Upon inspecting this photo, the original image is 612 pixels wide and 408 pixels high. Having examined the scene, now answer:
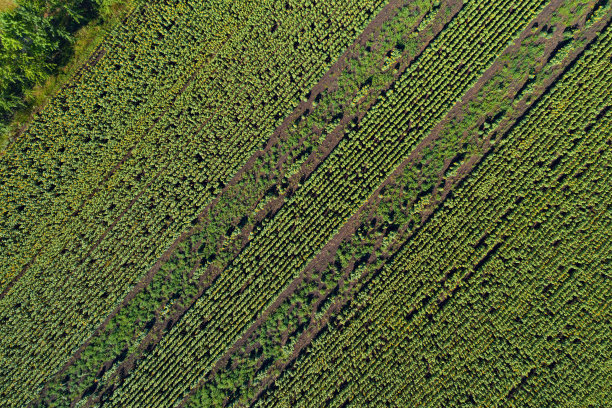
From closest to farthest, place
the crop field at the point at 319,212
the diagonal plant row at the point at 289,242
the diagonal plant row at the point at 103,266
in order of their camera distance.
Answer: the crop field at the point at 319,212 < the diagonal plant row at the point at 289,242 < the diagonal plant row at the point at 103,266

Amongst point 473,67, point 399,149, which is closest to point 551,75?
point 473,67

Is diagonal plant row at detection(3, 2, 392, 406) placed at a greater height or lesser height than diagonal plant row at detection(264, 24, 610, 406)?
lesser

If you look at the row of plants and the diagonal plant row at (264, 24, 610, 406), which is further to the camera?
the row of plants

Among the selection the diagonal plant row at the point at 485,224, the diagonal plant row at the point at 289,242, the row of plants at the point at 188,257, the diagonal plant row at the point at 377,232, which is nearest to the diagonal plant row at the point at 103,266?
the row of plants at the point at 188,257

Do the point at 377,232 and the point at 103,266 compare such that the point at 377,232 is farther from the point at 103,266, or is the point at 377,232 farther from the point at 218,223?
the point at 103,266

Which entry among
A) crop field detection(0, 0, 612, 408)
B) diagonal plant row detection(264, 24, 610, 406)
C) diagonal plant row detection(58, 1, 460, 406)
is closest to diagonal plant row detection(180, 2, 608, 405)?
crop field detection(0, 0, 612, 408)

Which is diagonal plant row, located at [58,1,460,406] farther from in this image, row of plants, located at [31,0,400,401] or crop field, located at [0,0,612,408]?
crop field, located at [0,0,612,408]

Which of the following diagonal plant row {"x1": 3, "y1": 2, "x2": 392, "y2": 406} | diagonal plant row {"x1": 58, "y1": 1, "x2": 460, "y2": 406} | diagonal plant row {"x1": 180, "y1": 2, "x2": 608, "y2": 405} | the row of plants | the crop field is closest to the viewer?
the crop field

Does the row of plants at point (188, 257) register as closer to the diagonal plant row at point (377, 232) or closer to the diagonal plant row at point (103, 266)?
the diagonal plant row at point (103, 266)
